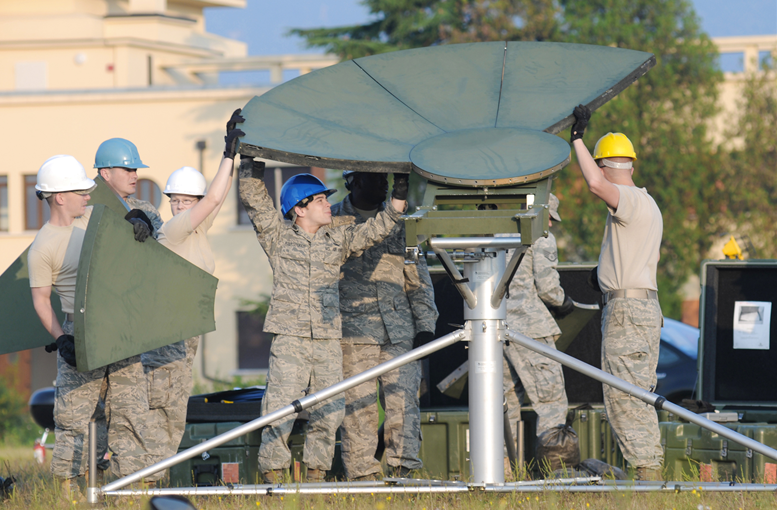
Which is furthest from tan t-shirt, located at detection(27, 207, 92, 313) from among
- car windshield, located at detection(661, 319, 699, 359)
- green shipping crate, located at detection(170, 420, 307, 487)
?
car windshield, located at detection(661, 319, 699, 359)

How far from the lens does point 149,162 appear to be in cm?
2323

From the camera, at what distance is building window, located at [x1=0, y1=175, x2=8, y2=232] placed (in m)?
24.0

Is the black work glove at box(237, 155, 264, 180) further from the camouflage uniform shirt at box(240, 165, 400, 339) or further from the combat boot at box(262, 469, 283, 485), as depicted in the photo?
the combat boot at box(262, 469, 283, 485)

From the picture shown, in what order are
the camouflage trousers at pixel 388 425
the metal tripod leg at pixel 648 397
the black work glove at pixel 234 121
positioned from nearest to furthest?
the metal tripod leg at pixel 648 397, the black work glove at pixel 234 121, the camouflage trousers at pixel 388 425

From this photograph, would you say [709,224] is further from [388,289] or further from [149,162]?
[388,289]

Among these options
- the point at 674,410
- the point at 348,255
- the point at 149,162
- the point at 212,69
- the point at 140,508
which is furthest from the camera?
the point at 212,69

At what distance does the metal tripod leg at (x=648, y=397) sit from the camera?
4.84m

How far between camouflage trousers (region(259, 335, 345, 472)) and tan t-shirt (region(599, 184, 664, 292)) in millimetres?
1876

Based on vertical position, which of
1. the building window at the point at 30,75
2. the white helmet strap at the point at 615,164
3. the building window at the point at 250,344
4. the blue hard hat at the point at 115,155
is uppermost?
the building window at the point at 30,75

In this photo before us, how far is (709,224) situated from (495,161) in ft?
56.5

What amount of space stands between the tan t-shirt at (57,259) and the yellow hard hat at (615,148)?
3246mm

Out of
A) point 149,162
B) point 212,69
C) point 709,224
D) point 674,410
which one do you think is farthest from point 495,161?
point 212,69

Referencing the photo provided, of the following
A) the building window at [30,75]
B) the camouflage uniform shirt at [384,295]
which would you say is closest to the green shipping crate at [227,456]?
the camouflage uniform shirt at [384,295]

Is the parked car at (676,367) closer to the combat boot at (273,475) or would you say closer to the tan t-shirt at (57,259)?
the combat boot at (273,475)
